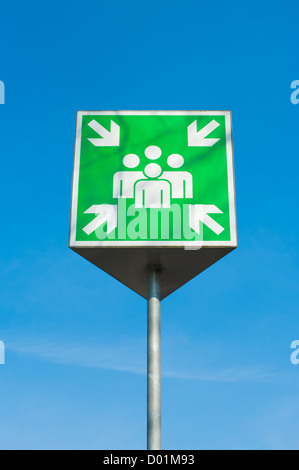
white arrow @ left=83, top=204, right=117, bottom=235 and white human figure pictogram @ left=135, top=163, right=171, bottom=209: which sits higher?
white human figure pictogram @ left=135, top=163, right=171, bottom=209

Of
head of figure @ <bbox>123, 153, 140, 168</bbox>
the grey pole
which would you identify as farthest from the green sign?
the grey pole

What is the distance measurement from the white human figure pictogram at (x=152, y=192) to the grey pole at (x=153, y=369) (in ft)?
2.42

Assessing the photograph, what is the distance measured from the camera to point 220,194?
5.26m

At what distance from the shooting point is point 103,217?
513 centimetres

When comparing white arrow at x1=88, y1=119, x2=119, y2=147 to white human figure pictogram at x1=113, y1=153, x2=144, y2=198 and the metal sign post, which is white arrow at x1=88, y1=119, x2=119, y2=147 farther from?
white human figure pictogram at x1=113, y1=153, x2=144, y2=198

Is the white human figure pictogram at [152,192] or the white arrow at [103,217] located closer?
the white arrow at [103,217]

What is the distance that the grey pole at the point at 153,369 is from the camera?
427 centimetres

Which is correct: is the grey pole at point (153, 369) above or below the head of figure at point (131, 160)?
below

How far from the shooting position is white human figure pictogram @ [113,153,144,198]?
5242 mm

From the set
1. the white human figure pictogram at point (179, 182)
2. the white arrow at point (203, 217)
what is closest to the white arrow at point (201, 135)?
the white human figure pictogram at point (179, 182)

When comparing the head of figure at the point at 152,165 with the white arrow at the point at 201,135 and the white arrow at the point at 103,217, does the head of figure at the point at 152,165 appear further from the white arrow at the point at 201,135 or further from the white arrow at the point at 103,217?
the white arrow at the point at 103,217
